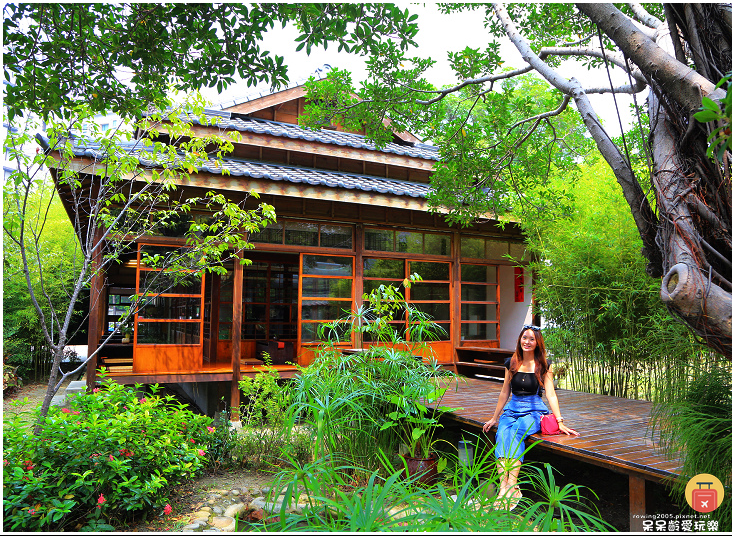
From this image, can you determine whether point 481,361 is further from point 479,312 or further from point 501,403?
point 501,403

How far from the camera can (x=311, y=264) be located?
673 centimetres

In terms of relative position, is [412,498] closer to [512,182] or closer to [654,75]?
[654,75]

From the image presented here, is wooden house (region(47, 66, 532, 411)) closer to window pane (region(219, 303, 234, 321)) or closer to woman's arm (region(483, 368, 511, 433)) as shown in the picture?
window pane (region(219, 303, 234, 321))

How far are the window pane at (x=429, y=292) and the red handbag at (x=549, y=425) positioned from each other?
4.16 m

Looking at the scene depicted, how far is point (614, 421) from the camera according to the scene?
3.69 metres

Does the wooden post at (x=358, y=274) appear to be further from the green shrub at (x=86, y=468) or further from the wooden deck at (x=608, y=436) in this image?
the green shrub at (x=86, y=468)

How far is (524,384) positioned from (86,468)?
280 cm

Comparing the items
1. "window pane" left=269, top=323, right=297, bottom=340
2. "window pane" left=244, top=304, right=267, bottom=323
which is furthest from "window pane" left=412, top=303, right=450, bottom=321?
"window pane" left=244, top=304, right=267, bottom=323

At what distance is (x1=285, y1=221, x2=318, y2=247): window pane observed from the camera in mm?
6527

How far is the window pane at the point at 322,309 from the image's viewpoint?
6.69m

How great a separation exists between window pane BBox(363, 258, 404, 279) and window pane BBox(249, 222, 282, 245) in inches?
53.2

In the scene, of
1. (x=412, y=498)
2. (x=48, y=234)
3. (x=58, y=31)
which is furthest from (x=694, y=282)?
(x=48, y=234)

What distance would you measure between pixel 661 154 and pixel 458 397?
3349 mm

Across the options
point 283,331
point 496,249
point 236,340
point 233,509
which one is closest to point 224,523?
point 233,509
